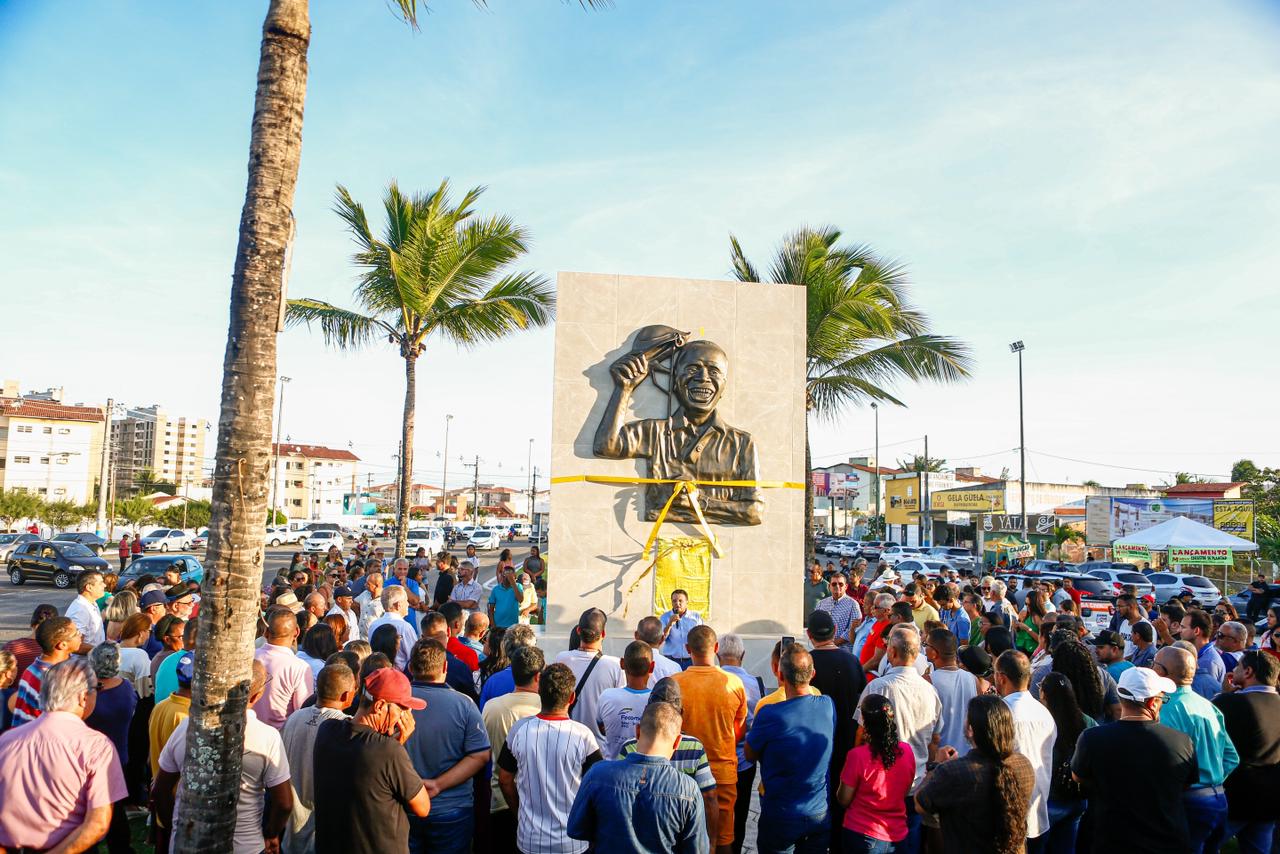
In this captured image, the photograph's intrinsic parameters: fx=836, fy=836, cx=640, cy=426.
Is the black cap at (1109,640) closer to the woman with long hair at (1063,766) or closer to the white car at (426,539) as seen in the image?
the woman with long hair at (1063,766)

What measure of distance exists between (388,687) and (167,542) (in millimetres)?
45193

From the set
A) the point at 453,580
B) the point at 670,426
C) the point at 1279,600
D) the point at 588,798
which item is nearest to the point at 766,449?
the point at 670,426

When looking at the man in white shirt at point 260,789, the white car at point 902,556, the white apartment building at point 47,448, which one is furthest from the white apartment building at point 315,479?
the man in white shirt at point 260,789

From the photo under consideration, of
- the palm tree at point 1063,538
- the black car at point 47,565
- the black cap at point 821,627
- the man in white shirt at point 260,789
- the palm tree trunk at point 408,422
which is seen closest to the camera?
the man in white shirt at point 260,789

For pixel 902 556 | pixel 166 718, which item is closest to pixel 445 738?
pixel 166 718

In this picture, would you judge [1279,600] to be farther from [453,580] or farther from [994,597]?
[453,580]

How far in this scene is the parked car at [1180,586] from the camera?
25766mm

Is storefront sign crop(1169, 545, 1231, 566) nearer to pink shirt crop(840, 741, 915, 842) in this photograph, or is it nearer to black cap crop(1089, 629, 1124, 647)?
black cap crop(1089, 629, 1124, 647)

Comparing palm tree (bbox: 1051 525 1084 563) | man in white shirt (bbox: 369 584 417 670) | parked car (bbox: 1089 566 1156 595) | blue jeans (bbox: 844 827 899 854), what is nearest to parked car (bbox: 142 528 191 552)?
man in white shirt (bbox: 369 584 417 670)

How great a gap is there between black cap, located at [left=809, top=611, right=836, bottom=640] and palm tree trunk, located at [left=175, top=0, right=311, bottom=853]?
→ 387 cm

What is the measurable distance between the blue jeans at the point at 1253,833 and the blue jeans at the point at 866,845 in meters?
2.47

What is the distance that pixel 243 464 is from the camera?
3.95 m

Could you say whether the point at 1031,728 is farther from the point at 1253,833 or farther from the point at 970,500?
the point at 970,500

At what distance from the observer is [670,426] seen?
10570 millimetres
